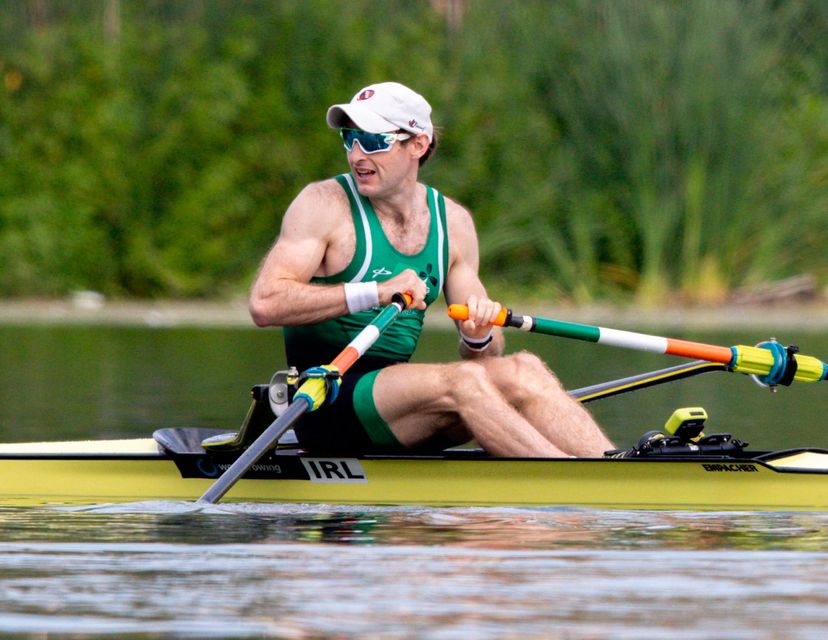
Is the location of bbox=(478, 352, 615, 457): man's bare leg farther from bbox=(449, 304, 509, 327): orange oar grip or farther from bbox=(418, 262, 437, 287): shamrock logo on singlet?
bbox=(418, 262, 437, 287): shamrock logo on singlet

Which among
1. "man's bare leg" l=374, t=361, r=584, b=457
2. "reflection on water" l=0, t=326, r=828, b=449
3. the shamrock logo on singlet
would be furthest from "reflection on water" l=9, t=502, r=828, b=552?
"reflection on water" l=0, t=326, r=828, b=449

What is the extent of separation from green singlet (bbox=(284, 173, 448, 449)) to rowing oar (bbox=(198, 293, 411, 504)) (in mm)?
253

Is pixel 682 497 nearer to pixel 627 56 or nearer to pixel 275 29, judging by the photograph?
pixel 627 56

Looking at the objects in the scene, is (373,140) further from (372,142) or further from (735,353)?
(735,353)

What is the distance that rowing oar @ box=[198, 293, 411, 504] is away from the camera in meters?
7.41

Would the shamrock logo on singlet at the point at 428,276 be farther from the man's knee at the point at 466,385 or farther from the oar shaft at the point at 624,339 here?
the man's knee at the point at 466,385

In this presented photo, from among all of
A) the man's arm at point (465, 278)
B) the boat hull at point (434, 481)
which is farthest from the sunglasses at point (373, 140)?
the boat hull at point (434, 481)

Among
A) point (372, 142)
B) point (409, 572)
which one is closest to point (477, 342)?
point (372, 142)

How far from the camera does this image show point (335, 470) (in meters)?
7.79

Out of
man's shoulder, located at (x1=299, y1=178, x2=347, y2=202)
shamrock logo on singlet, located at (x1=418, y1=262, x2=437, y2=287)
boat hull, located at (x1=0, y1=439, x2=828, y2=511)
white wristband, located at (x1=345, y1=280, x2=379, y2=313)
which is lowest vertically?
boat hull, located at (x1=0, y1=439, x2=828, y2=511)

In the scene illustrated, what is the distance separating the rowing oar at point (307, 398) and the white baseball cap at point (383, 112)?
2.53ft

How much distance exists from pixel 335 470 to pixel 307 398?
0.49 meters

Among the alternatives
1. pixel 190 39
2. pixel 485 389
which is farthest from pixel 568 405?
pixel 190 39

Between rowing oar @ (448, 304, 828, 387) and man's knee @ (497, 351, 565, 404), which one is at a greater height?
rowing oar @ (448, 304, 828, 387)
